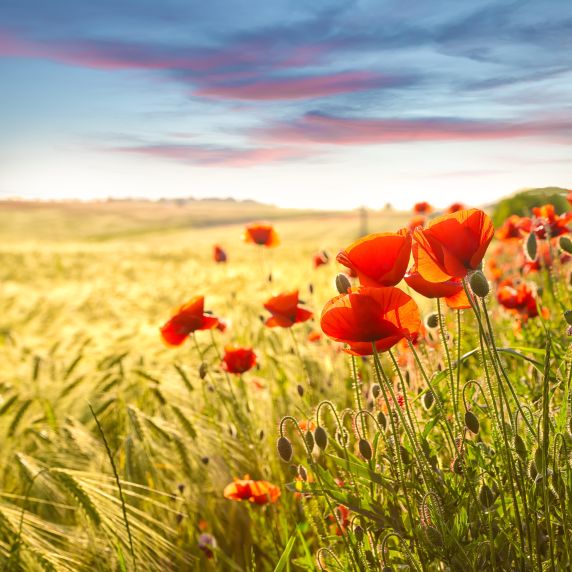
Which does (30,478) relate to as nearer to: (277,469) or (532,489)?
(277,469)

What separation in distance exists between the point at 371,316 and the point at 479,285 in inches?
7.3

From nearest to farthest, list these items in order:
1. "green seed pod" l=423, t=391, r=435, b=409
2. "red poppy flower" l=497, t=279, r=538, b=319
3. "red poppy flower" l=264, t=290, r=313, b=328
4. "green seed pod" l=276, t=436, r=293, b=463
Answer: "green seed pod" l=276, t=436, r=293, b=463, "green seed pod" l=423, t=391, r=435, b=409, "red poppy flower" l=264, t=290, r=313, b=328, "red poppy flower" l=497, t=279, r=538, b=319

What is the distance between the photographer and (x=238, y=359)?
7.30ft

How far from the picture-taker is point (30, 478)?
6.50 feet

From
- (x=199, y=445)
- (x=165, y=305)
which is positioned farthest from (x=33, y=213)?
(x=199, y=445)

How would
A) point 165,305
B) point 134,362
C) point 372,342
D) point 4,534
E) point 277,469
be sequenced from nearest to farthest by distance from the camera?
point 372,342 → point 4,534 → point 277,469 → point 134,362 → point 165,305

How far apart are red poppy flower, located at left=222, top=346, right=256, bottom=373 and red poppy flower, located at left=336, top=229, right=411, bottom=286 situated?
3.26 ft

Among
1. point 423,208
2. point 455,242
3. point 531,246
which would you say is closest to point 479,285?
point 455,242

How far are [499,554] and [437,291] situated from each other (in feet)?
1.72

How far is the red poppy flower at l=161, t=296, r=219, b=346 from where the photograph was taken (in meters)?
2.09

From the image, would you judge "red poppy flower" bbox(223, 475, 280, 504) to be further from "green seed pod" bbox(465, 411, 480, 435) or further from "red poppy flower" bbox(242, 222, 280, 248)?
"red poppy flower" bbox(242, 222, 280, 248)

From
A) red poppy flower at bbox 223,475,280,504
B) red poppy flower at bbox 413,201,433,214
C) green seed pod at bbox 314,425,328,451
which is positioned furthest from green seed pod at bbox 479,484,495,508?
red poppy flower at bbox 413,201,433,214

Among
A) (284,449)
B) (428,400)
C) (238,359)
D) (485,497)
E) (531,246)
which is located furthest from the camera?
(238,359)

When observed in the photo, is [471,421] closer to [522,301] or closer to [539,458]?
[539,458]
